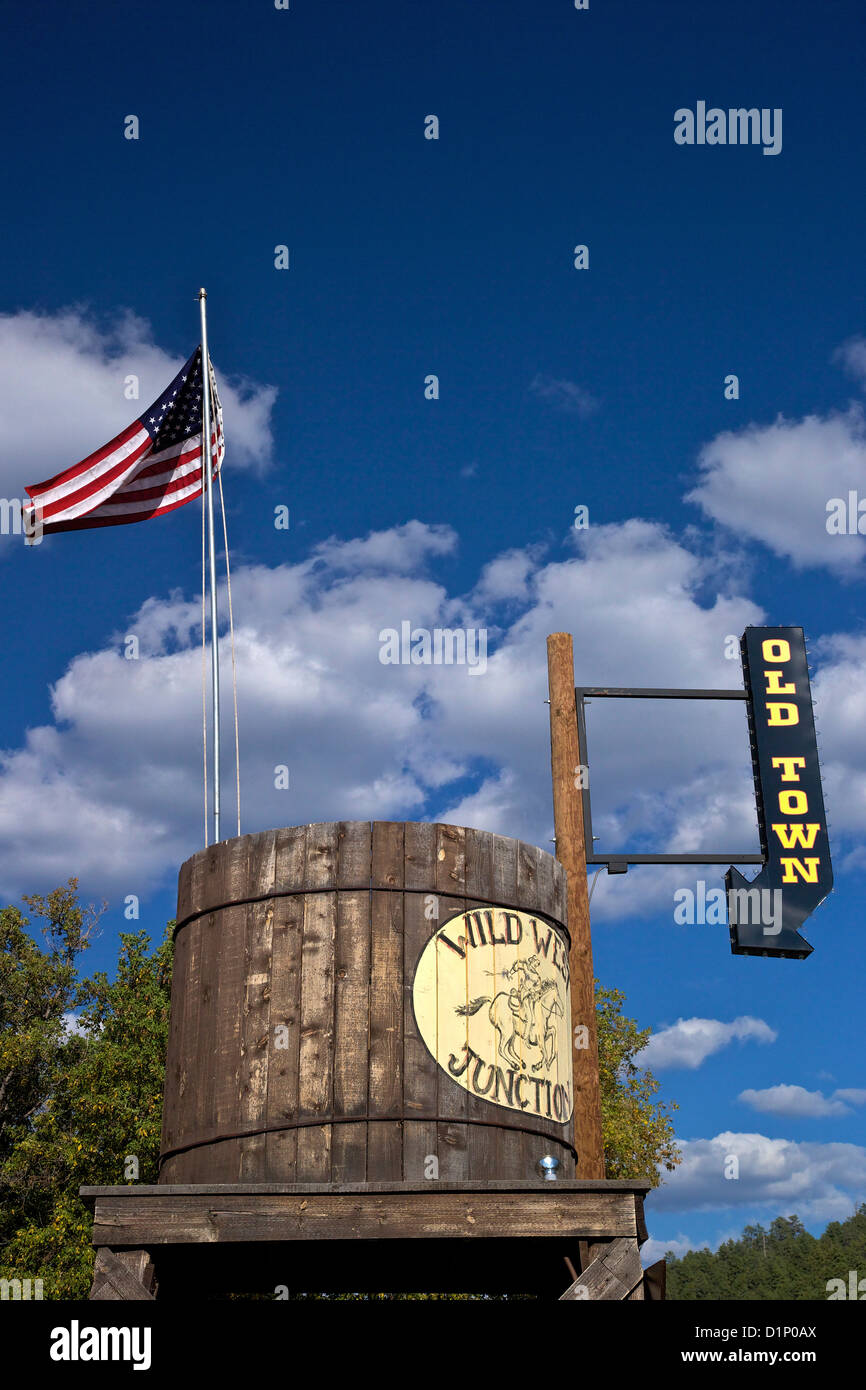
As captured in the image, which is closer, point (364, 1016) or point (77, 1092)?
point (364, 1016)

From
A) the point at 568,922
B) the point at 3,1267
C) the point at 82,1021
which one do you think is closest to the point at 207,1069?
the point at 568,922

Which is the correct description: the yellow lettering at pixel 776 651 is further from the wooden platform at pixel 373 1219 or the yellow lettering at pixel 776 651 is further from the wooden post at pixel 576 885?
the wooden platform at pixel 373 1219

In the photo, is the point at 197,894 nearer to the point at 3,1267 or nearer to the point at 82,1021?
the point at 3,1267

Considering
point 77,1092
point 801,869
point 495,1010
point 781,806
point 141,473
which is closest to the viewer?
point 495,1010

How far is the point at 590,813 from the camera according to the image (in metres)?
12.6

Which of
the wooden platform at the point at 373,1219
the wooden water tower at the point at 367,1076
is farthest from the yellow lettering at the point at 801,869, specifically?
the wooden platform at the point at 373,1219

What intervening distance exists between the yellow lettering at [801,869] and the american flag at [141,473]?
8.34m

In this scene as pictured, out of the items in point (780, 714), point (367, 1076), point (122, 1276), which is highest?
point (780, 714)

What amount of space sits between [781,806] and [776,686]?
147 cm

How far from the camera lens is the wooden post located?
10.8 meters

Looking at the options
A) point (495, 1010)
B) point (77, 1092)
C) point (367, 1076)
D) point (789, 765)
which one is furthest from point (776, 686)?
point (77, 1092)

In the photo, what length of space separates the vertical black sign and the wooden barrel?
4.03 metres

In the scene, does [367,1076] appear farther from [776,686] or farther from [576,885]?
[776,686]
